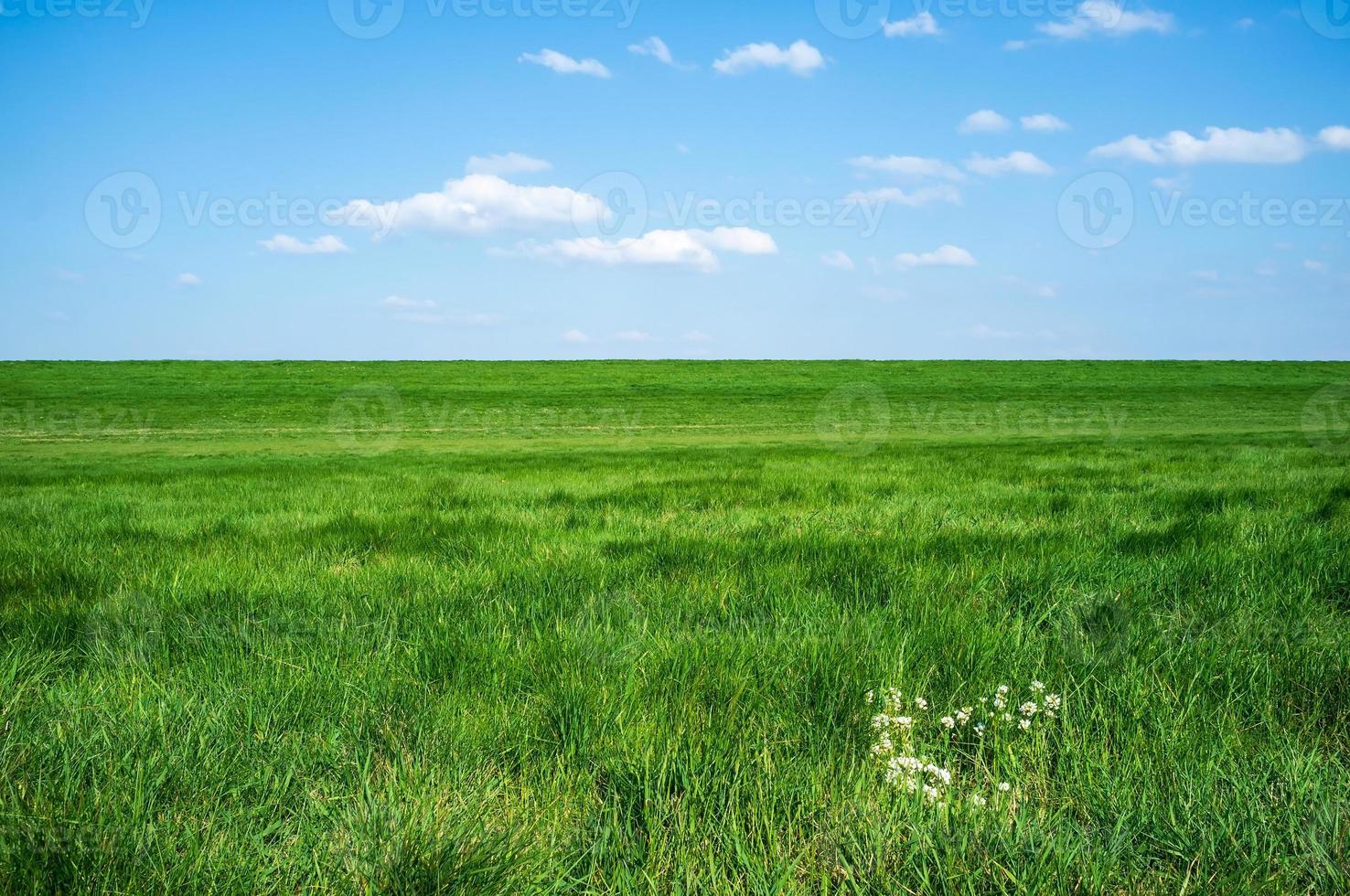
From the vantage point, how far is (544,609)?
3.61 m

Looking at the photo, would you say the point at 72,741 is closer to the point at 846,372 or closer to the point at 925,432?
the point at 925,432

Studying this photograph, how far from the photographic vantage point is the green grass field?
1615mm

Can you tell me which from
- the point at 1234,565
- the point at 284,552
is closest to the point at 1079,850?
the point at 1234,565

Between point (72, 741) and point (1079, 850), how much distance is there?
2.53m
